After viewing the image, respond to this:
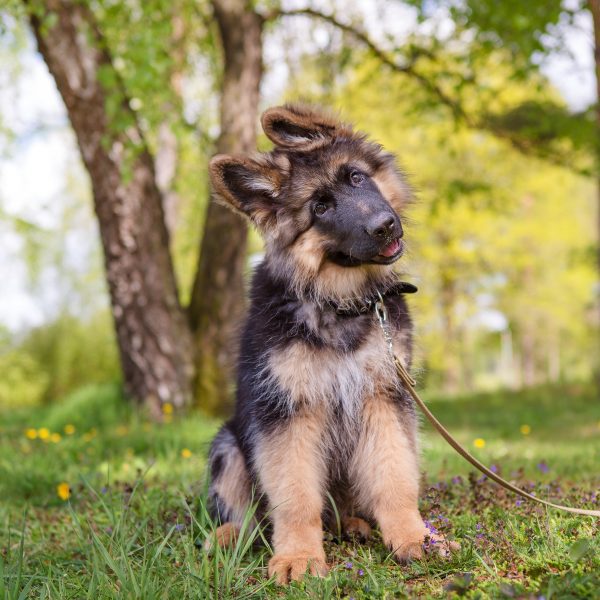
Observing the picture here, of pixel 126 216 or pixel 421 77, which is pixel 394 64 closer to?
pixel 421 77

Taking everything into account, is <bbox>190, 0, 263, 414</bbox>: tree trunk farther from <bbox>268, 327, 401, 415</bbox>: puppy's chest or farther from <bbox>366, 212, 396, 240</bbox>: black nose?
<bbox>366, 212, 396, 240</bbox>: black nose

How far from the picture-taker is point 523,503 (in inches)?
136

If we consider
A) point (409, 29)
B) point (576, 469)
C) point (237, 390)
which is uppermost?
point (409, 29)

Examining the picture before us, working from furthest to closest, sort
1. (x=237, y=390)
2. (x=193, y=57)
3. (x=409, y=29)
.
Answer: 1. (x=193, y=57)
2. (x=409, y=29)
3. (x=237, y=390)

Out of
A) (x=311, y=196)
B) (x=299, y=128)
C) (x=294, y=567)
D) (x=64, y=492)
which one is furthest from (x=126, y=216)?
(x=294, y=567)

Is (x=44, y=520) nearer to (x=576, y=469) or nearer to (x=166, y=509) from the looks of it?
(x=166, y=509)

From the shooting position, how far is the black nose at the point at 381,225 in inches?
120

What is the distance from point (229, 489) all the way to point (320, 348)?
954mm

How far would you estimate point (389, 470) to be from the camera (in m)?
3.11

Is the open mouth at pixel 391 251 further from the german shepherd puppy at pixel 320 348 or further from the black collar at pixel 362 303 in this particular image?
the black collar at pixel 362 303

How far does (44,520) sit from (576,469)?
12.8ft

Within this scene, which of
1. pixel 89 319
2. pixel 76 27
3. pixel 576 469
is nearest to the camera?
pixel 576 469

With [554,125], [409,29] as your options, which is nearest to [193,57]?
[409,29]

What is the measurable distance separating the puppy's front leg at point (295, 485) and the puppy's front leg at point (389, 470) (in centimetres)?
23
